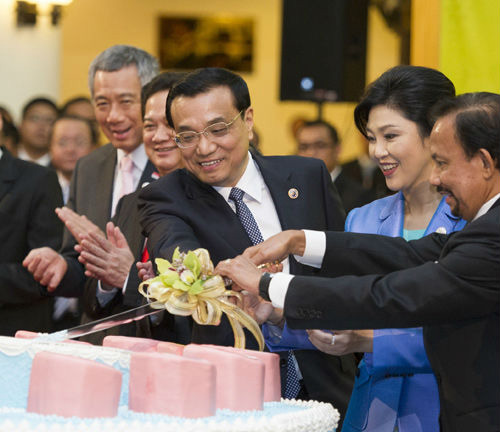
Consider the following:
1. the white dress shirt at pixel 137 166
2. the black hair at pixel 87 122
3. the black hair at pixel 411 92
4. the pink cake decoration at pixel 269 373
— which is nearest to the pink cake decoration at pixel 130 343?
the pink cake decoration at pixel 269 373

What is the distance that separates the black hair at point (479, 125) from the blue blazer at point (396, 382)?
53 centimetres

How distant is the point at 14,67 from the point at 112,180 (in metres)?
6.22

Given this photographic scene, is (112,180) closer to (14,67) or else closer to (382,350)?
(382,350)

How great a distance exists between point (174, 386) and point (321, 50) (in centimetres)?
450

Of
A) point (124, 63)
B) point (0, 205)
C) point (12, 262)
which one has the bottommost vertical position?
point (12, 262)

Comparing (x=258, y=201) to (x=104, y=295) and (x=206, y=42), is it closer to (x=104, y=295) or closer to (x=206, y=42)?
(x=104, y=295)

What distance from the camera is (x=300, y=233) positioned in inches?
96.4

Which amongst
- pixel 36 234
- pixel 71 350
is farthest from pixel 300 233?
pixel 36 234

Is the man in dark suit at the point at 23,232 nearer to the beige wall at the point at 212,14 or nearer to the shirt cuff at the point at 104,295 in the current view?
the shirt cuff at the point at 104,295

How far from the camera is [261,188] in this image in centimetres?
283

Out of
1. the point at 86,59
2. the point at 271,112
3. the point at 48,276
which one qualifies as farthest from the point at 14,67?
the point at 48,276

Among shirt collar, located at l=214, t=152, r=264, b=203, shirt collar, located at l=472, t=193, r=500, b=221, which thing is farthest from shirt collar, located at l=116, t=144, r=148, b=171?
shirt collar, located at l=472, t=193, r=500, b=221

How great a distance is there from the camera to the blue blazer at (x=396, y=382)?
2.48 m

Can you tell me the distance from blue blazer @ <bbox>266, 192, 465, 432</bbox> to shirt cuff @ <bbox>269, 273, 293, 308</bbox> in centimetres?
→ 45
